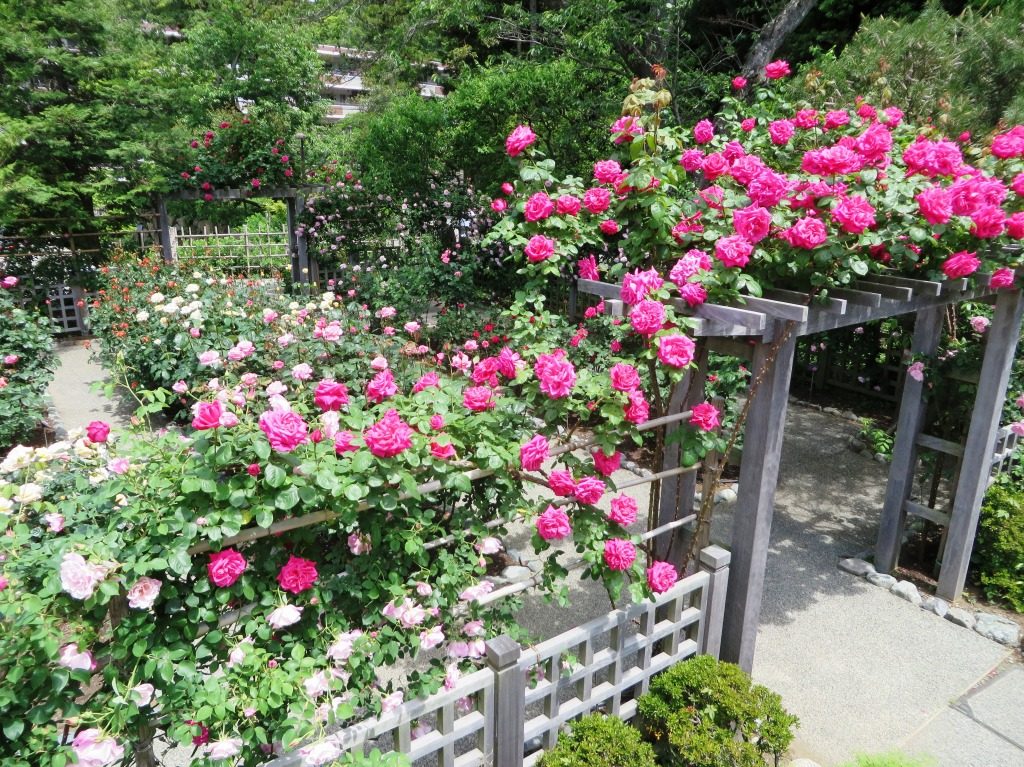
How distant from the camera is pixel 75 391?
640 centimetres

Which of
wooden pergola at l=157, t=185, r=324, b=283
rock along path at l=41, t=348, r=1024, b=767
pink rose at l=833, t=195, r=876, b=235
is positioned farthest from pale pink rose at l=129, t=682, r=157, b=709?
wooden pergola at l=157, t=185, r=324, b=283

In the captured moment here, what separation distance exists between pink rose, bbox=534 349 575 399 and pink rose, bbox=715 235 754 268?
1.90 ft

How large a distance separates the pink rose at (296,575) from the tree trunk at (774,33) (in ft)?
21.3

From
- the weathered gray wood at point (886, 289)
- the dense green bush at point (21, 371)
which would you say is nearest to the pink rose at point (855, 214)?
the weathered gray wood at point (886, 289)

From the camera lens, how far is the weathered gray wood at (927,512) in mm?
3377

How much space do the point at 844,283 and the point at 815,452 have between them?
11.2 ft

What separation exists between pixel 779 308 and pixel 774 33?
230 inches

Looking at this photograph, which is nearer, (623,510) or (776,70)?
(623,510)

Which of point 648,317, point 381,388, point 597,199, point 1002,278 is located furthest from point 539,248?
point 1002,278

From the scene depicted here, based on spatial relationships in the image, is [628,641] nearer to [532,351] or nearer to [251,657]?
[532,351]

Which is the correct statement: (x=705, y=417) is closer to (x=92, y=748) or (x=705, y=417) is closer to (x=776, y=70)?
(x=776, y=70)

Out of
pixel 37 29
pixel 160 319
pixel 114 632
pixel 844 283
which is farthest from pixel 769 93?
pixel 37 29

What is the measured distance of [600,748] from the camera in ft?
6.47

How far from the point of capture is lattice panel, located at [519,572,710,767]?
2.00 metres
